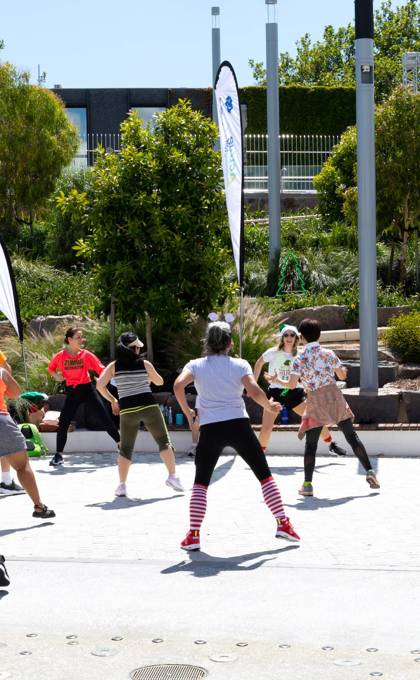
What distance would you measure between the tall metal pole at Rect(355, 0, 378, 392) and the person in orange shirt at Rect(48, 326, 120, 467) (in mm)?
3133

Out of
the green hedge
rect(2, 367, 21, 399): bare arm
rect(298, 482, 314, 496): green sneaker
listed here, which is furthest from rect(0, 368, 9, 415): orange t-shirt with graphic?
the green hedge

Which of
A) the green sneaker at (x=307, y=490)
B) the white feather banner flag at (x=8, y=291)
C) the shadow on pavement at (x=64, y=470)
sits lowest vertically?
the shadow on pavement at (x=64, y=470)

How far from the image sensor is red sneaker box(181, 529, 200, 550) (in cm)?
814

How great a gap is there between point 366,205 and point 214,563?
23.1ft

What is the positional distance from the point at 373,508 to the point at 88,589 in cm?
335

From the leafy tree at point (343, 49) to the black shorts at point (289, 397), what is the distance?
160 feet

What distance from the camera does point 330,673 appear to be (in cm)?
539

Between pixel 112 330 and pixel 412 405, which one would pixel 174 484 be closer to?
pixel 412 405

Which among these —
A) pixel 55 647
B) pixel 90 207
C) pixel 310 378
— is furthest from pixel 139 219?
pixel 55 647

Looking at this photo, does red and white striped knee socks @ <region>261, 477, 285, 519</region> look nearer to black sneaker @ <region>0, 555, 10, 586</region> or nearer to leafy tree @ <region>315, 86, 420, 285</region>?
black sneaker @ <region>0, 555, 10, 586</region>

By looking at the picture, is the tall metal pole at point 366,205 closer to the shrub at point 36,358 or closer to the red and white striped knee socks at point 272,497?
the shrub at point 36,358

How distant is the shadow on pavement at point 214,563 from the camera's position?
297 inches

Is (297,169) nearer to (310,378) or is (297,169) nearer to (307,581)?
(310,378)

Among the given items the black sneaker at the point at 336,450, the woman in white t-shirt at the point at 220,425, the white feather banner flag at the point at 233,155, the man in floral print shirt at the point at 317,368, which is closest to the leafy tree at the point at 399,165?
the white feather banner flag at the point at 233,155
